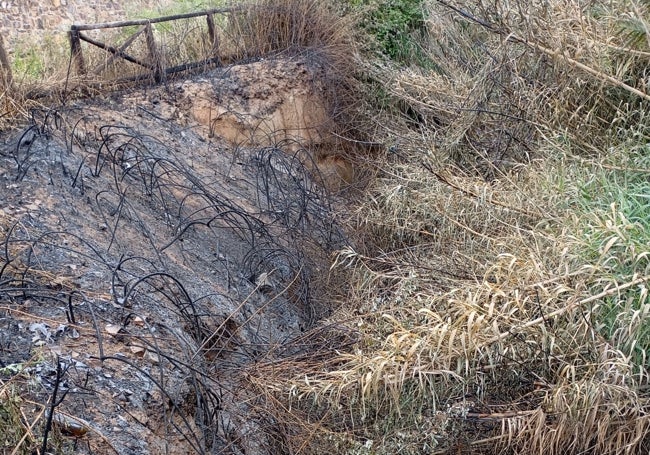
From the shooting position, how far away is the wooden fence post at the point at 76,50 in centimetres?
743

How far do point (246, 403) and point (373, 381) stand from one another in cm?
100

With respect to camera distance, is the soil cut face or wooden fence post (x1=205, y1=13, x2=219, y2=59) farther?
wooden fence post (x1=205, y1=13, x2=219, y2=59)

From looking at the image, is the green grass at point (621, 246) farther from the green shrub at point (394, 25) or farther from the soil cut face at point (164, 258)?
the green shrub at point (394, 25)

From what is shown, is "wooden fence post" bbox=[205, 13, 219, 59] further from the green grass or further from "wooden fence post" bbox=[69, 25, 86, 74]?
the green grass

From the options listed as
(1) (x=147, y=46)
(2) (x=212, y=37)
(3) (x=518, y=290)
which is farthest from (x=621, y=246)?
(2) (x=212, y=37)

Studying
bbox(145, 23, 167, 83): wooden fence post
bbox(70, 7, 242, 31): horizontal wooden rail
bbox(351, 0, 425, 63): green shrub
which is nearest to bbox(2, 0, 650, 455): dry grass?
bbox(351, 0, 425, 63): green shrub

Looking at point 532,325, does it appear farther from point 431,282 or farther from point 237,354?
point 237,354

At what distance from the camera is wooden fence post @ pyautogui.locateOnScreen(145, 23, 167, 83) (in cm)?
811

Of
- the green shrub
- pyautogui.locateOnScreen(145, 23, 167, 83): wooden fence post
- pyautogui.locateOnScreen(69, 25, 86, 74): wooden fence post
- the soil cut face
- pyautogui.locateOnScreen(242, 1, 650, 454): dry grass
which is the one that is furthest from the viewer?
the green shrub

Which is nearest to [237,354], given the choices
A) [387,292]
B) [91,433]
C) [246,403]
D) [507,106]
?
[246,403]

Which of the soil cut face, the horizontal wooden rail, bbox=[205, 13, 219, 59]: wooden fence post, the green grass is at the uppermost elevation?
the horizontal wooden rail

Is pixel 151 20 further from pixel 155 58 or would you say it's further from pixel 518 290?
pixel 518 290

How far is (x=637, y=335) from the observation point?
11.1 feet

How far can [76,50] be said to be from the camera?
7.46 meters
